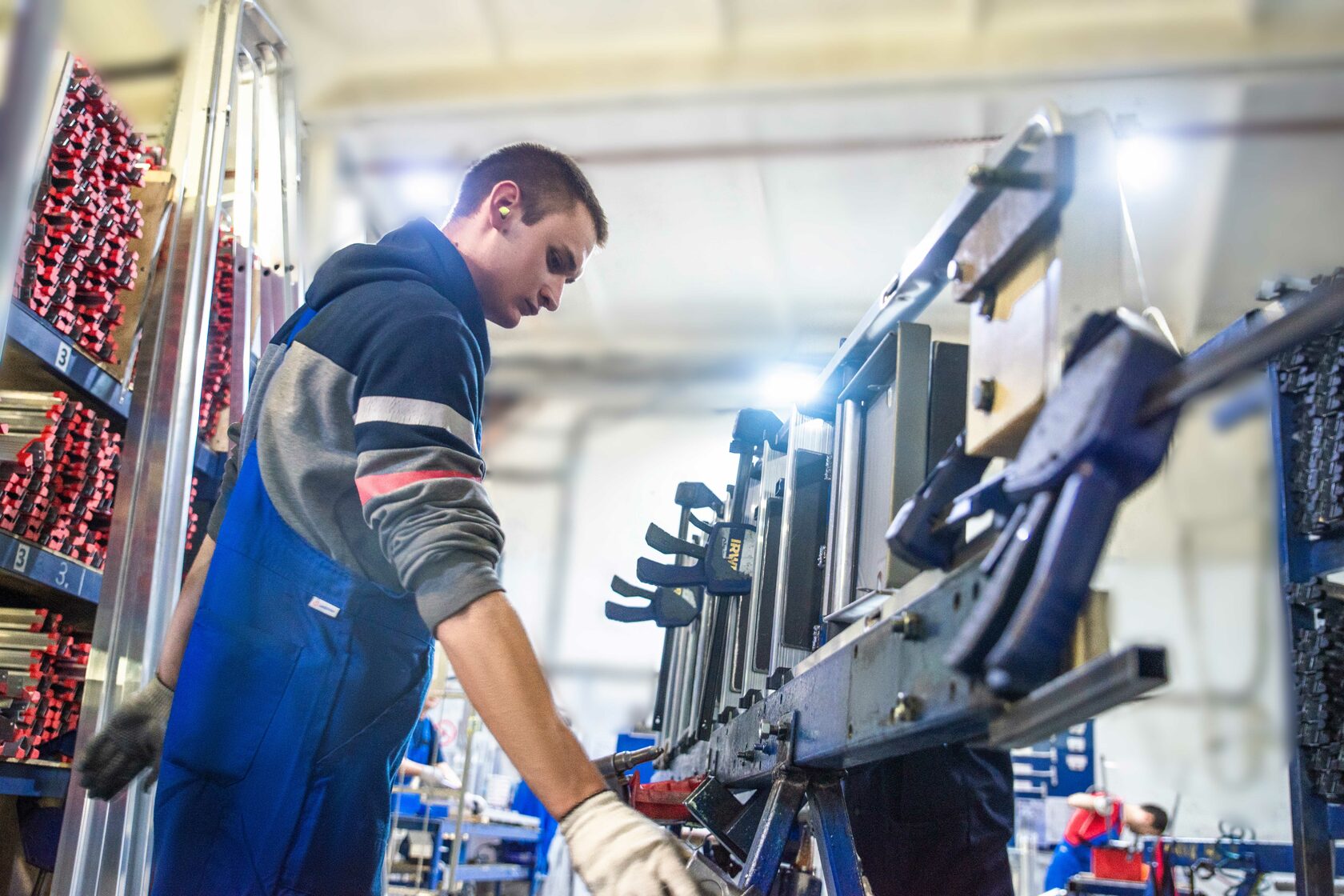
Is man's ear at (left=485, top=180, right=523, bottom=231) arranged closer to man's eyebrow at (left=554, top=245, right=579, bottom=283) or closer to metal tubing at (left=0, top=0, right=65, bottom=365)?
man's eyebrow at (left=554, top=245, right=579, bottom=283)

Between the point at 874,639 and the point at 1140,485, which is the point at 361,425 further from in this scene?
the point at 1140,485

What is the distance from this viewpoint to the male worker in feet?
4.46

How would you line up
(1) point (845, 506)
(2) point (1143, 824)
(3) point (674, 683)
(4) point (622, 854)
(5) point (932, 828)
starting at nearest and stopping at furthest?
(4) point (622, 854) → (1) point (845, 506) → (5) point (932, 828) → (3) point (674, 683) → (2) point (1143, 824)

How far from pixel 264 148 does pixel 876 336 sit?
11.2ft

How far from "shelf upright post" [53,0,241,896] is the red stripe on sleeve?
6.58ft

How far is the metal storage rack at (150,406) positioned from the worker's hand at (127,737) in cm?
100

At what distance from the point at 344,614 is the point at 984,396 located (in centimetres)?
100

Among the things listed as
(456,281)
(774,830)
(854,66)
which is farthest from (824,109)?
(774,830)

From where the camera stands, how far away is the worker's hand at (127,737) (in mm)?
2008

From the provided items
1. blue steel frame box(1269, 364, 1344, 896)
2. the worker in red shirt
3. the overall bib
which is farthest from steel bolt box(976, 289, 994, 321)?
the worker in red shirt

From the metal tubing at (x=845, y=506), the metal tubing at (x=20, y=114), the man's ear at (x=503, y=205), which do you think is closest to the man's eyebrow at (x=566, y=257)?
the man's ear at (x=503, y=205)

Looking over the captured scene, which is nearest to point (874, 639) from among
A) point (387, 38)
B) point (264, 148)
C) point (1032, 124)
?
point (1032, 124)

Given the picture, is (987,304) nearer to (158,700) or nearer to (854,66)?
(158,700)

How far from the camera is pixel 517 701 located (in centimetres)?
132
